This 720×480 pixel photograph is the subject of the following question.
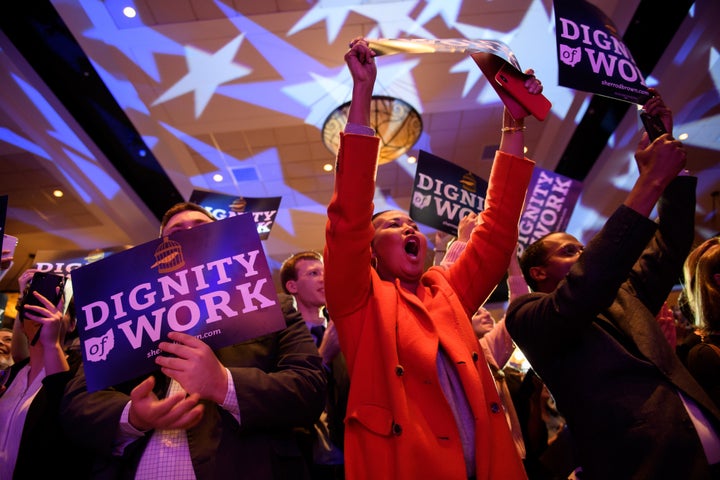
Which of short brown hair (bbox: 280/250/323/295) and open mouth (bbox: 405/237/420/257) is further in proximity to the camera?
short brown hair (bbox: 280/250/323/295)

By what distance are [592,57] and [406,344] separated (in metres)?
1.64

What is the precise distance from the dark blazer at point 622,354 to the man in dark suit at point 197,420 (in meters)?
0.83

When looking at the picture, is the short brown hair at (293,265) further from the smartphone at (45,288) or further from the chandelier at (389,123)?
the chandelier at (389,123)

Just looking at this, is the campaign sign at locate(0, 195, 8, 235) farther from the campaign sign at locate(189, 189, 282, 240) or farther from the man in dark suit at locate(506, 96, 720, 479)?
the man in dark suit at locate(506, 96, 720, 479)

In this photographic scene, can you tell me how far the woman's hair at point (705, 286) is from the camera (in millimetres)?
1988

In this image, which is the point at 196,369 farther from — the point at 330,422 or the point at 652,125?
the point at 652,125

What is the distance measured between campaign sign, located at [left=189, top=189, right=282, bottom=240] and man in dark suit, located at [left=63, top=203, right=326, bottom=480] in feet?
9.76

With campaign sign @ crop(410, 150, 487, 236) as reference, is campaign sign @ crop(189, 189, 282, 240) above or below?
below

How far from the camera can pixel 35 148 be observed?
20.6ft

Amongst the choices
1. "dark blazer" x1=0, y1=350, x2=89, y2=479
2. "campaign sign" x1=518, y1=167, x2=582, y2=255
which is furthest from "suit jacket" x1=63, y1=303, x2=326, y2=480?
"campaign sign" x1=518, y1=167, x2=582, y2=255

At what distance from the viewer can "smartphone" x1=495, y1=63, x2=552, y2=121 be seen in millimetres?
1615

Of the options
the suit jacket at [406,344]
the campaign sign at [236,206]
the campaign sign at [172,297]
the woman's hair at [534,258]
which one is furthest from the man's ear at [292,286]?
the campaign sign at [172,297]

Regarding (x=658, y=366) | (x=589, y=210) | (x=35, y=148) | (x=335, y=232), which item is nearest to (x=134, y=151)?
(x=35, y=148)

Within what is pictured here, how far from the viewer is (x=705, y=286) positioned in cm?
208
